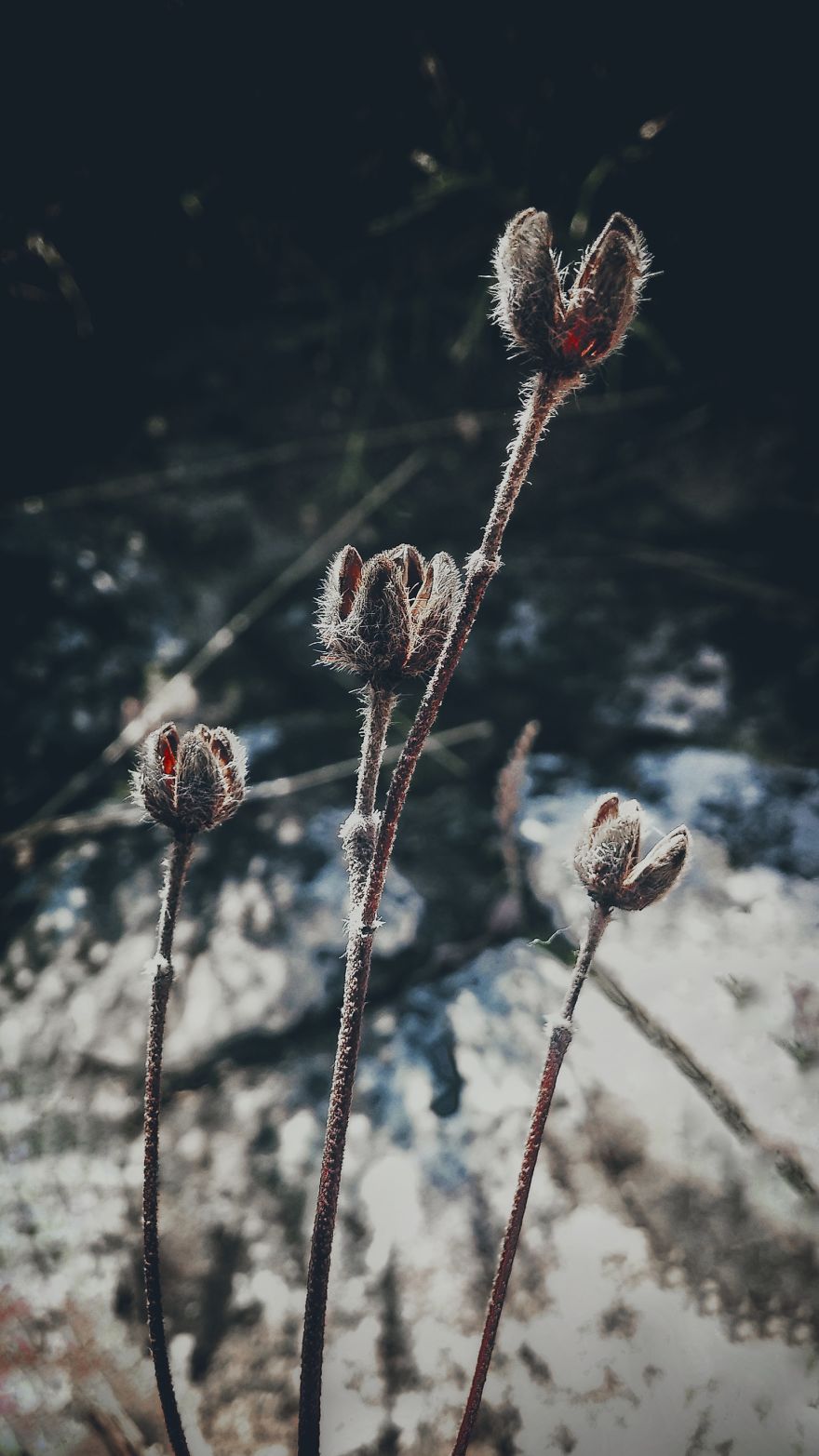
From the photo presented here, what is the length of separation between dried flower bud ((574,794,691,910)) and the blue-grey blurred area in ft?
1.98

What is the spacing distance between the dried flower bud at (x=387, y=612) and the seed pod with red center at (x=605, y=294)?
0.91 ft

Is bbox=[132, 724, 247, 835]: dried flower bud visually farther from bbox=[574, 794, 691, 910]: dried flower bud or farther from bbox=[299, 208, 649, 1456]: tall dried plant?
bbox=[574, 794, 691, 910]: dried flower bud

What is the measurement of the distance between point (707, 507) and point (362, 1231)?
6.36 ft

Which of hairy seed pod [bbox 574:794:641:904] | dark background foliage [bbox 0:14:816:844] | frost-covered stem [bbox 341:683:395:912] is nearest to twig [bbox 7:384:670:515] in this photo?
dark background foliage [bbox 0:14:816:844]

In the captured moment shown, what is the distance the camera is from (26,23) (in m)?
1.80

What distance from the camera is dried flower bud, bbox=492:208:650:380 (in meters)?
0.85

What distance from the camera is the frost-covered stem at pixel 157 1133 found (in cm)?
104

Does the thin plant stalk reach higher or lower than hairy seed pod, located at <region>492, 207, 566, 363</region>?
lower

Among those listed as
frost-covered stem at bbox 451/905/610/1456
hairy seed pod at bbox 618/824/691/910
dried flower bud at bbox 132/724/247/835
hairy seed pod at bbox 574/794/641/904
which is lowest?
frost-covered stem at bbox 451/905/610/1456

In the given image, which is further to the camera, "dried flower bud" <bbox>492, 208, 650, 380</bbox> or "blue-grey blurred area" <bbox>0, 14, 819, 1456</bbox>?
"blue-grey blurred area" <bbox>0, 14, 819, 1456</bbox>

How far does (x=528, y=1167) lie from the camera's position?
101cm

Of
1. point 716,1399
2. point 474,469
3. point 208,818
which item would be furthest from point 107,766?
point 716,1399

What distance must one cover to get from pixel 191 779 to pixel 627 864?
1.78 feet

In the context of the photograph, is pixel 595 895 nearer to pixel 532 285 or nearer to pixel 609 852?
pixel 609 852
